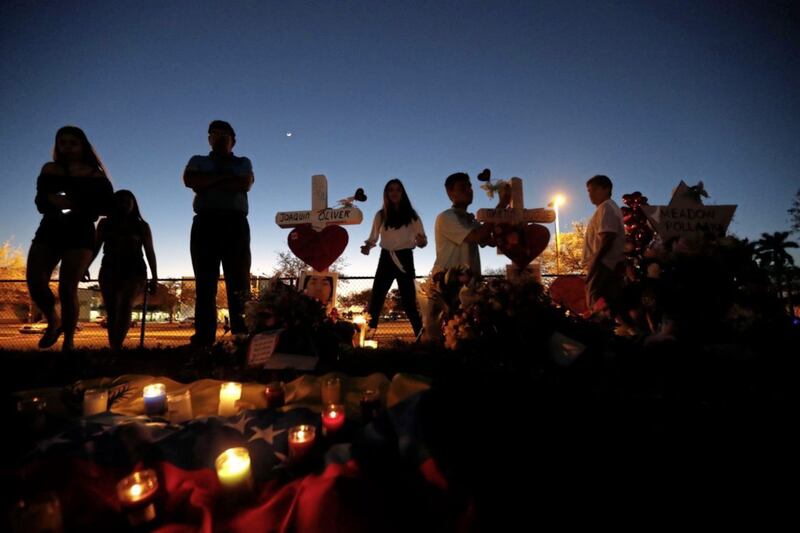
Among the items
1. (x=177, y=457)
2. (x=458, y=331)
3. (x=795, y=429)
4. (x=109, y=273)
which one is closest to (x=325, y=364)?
(x=458, y=331)

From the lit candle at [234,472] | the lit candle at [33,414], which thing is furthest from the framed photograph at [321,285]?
the lit candle at [234,472]

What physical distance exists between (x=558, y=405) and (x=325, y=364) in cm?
193

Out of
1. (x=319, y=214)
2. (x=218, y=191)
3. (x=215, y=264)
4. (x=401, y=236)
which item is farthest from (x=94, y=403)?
(x=319, y=214)

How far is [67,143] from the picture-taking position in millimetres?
3904

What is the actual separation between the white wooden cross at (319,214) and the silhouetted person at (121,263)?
6.26 ft

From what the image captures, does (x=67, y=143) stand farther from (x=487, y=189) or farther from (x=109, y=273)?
(x=487, y=189)

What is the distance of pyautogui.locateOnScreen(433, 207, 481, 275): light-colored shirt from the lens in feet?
14.4

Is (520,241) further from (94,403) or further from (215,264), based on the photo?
(94,403)

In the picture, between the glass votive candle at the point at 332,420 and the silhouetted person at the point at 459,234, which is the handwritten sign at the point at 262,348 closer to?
the glass votive candle at the point at 332,420

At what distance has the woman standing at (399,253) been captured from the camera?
194 inches

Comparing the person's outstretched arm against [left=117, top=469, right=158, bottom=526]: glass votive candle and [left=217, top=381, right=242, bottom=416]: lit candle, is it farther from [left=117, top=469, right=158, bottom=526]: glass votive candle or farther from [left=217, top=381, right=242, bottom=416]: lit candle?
[left=117, top=469, right=158, bottom=526]: glass votive candle

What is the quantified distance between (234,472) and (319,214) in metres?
4.73

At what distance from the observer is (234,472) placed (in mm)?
1331

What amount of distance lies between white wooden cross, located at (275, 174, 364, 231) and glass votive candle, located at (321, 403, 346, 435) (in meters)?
4.06
